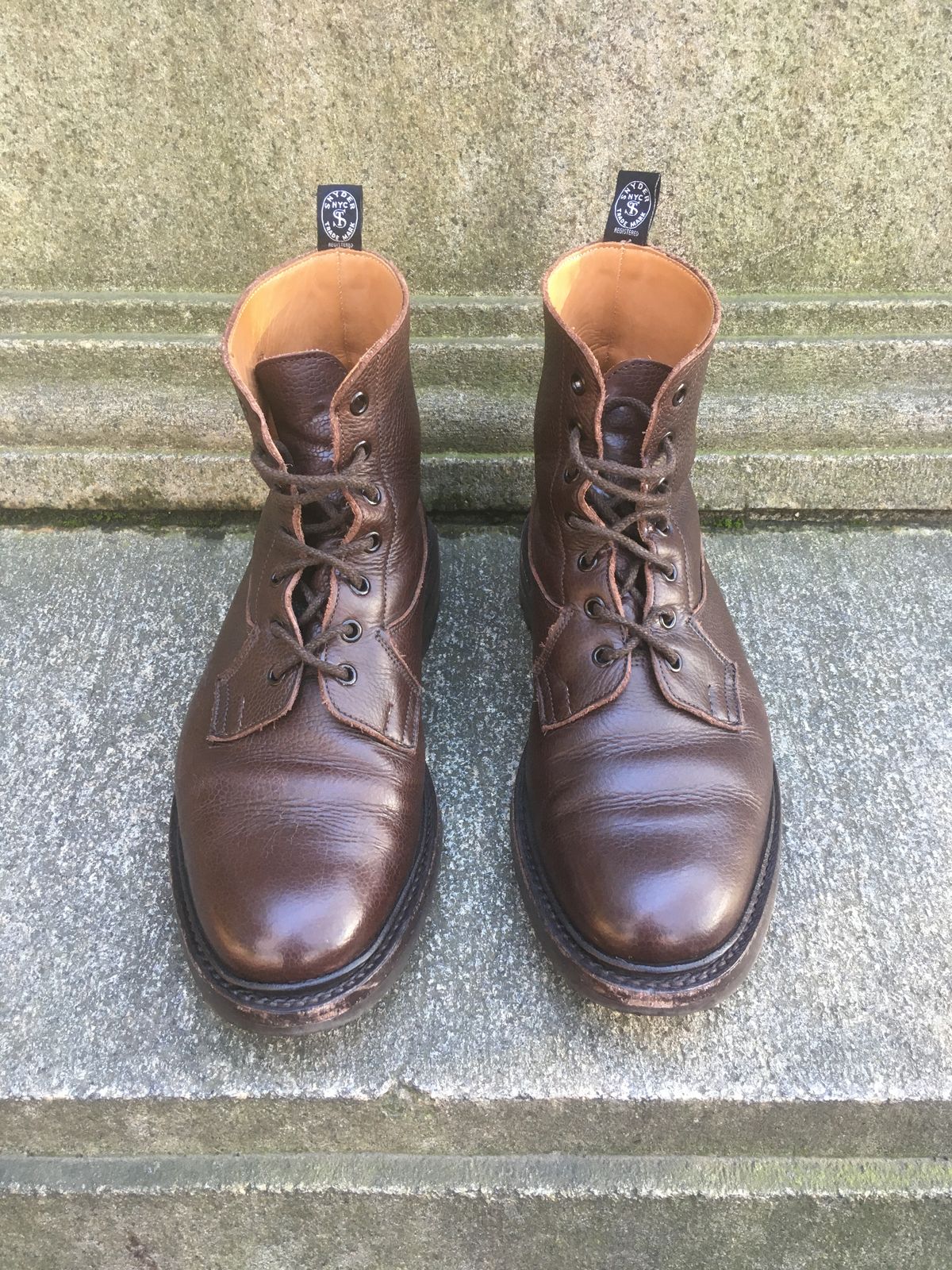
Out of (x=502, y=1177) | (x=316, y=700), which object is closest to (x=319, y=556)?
(x=316, y=700)

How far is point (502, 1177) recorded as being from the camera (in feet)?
3.90

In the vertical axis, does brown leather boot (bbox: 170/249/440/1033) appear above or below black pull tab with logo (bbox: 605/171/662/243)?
below

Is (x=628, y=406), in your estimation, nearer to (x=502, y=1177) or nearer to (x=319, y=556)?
(x=319, y=556)

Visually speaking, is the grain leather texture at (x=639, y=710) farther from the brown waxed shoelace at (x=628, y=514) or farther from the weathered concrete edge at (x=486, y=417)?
the weathered concrete edge at (x=486, y=417)

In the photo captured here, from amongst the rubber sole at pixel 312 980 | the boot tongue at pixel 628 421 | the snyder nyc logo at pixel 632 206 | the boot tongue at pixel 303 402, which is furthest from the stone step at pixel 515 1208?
the snyder nyc logo at pixel 632 206

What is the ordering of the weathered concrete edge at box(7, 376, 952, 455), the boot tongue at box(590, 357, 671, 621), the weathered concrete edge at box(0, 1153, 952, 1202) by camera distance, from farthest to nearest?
the weathered concrete edge at box(7, 376, 952, 455) → the boot tongue at box(590, 357, 671, 621) → the weathered concrete edge at box(0, 1153, 952, 1202)

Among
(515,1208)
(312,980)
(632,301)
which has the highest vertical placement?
(632,301)

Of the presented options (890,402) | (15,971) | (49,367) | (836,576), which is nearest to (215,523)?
(49,367)

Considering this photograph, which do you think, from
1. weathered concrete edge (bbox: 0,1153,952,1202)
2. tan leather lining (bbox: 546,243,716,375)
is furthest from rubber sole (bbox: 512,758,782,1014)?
tan leather lining (bbox: 546,243,716,375)

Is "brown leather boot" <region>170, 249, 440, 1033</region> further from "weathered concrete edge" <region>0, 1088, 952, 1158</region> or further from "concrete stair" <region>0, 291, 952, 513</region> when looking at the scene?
"concrete stair" <region>0, 291, 952, 513</region>

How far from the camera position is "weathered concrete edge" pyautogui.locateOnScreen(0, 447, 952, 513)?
1866 millimetres

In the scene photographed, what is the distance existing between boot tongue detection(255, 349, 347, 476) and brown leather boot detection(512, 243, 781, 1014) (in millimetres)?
341

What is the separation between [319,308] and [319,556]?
1.34 feet

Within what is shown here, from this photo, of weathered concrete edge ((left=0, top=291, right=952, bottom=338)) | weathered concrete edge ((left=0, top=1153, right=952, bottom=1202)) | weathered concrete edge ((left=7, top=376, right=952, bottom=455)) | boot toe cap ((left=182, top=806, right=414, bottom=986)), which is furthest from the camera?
weathered concrete edge ((left=7, top=376, right=952, bottom=455))
